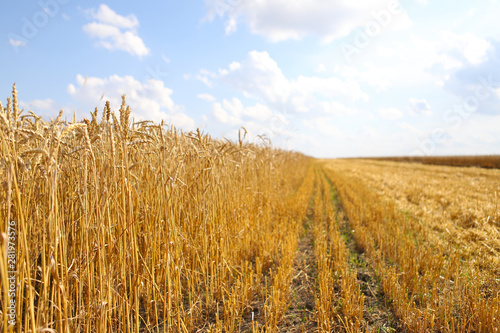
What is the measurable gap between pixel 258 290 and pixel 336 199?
6306 mm

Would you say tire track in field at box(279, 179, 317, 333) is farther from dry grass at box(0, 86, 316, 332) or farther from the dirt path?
dry grass at box(0, 86, 316, 332)

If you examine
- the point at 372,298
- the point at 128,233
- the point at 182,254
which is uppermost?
the point at 128,233

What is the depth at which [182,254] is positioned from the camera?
233 cm

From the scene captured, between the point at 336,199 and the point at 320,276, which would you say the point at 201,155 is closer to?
the point at 320,276

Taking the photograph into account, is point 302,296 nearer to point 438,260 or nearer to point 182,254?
point 182,254

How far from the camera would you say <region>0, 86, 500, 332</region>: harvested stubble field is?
1.49 metres

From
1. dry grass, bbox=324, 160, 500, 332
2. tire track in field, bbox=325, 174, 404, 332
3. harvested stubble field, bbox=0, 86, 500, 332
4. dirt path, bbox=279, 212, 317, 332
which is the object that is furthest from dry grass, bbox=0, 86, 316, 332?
dry grass, bbox=324, 160, 500, 332

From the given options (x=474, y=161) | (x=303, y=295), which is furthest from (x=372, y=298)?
(x=474, y=161)

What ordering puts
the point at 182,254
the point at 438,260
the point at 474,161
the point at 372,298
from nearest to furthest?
the point at 182,254 → the point at 372,298 → the point at 438,260 → the point at 474,161

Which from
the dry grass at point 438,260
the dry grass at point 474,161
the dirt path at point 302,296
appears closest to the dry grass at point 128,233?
the dirt path at point 302,296

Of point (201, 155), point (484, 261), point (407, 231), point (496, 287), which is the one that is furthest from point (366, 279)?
point (201, 155)

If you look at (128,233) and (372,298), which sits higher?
(128,233)

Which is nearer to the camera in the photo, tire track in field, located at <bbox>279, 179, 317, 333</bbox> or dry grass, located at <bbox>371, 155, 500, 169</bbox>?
tire track in field, located at <bbox>279, 179, 317, 333</bbox>

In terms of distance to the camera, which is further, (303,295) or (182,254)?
(303,295)
